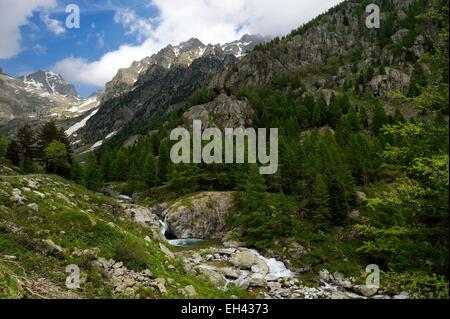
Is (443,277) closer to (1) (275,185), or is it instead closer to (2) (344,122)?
(1) (275,185)

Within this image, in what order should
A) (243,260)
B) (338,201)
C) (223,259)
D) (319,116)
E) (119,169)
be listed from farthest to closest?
(319,116)
(119,169)
(338,201)
(223,259)
(243,260)

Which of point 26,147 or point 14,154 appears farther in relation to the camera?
point 14,154

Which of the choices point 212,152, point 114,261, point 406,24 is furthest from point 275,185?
point 406,24

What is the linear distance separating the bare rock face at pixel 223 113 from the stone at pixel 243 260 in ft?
282

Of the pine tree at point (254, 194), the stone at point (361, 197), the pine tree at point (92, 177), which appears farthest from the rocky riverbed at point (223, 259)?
A: the pine tree at point (92, 177)

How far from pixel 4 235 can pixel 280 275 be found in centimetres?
2726

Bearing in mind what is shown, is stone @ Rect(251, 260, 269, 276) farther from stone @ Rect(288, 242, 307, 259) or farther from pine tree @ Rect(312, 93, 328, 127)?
pine tree @ Rect(312, 93, 328, 127)

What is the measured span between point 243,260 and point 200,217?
810 inches

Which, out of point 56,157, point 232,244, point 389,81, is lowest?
point 232,244

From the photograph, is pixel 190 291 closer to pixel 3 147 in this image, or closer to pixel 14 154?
pixel 14 154

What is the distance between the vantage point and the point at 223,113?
130250mm

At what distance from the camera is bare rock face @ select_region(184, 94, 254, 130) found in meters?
127

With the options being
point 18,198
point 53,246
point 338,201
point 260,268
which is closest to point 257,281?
point 260,268
